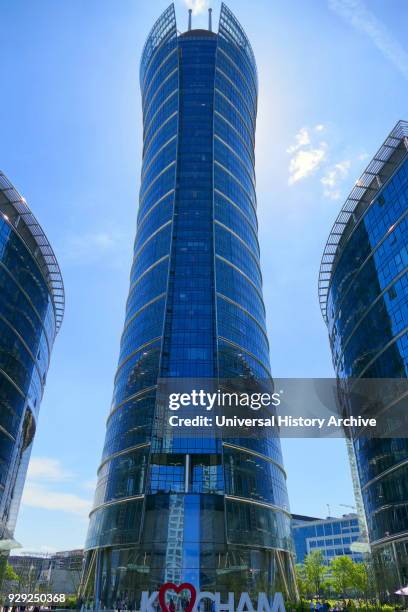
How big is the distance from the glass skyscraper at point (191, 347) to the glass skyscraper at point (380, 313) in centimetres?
1275

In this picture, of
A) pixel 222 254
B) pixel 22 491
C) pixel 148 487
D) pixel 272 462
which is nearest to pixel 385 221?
pixel 222 254

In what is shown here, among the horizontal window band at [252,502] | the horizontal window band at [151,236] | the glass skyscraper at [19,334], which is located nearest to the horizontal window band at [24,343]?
the glass skyscraper at [19,334]

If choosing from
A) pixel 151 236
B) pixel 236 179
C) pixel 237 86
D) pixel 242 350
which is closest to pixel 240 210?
pixel 236 179

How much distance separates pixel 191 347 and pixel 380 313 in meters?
26.5

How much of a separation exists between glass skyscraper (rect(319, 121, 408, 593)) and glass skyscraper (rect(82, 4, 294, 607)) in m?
12.8

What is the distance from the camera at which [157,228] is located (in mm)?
83625

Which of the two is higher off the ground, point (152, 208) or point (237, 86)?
point (237, 86)

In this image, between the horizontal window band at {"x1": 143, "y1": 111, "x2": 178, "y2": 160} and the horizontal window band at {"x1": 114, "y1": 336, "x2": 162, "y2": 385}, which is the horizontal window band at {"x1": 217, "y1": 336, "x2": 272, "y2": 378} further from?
the horizontal window band at {"x1": 143, "y1": 111, "x2": 178, "y2": 160}

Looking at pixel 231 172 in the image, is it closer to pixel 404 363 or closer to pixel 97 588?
pixel 404 363

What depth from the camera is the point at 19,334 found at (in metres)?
70.6

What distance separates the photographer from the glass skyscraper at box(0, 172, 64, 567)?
66000mm

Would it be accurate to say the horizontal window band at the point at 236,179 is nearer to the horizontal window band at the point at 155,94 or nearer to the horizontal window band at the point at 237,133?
the horizontal window band at the point at 237,133

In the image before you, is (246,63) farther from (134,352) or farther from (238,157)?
(134,352)

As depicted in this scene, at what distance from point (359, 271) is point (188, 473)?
38.2 m
